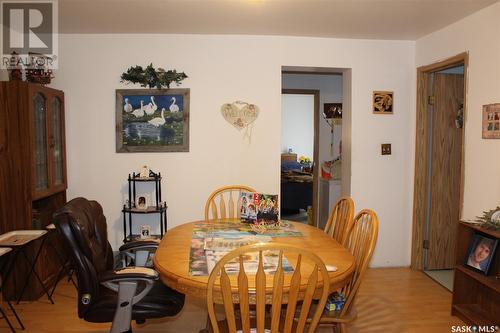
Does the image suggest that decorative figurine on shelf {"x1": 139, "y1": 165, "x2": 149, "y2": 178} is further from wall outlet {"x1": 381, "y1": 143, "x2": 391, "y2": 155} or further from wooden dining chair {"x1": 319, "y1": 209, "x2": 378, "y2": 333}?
wall outlet {"x1": 381, "y1": 143, "x2": 391, "y2": 155}

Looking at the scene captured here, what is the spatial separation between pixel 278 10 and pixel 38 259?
2.82 meters

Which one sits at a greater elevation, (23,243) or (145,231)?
(23,243)

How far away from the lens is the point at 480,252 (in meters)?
2.93

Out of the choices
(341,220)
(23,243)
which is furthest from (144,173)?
(341,220)

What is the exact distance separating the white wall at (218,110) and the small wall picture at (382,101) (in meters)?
0.06

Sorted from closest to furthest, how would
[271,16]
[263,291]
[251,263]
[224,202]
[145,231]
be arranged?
[263,291] < [251,263] < [271,16] < [224,202] < [145,231]

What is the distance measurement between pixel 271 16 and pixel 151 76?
1308 millimetres

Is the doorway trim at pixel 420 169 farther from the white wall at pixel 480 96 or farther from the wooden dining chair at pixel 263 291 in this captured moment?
the wooden dining chair at pixel 263 291

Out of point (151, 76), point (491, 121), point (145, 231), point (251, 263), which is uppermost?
point (151, 76)

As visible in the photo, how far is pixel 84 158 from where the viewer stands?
3963 millimetres

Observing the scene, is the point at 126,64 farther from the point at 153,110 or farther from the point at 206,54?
the point at 206,54

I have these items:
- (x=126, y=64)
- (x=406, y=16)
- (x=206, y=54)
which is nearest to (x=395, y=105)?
(x=406, y=16)

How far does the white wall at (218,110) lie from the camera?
3.91 metres

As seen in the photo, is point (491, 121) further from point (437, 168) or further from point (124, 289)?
point (124, 289)
